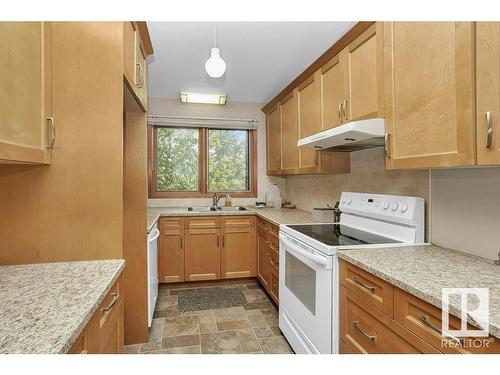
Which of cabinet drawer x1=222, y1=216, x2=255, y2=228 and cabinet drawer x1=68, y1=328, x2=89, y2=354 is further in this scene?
cabinet drawer x1=222, y1=216, x2=255, y2=228

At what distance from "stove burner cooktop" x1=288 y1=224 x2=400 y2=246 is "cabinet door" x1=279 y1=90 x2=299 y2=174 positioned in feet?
2.98

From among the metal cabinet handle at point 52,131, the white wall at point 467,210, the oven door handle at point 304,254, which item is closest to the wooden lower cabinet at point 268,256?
the oven door handle at point 304,254

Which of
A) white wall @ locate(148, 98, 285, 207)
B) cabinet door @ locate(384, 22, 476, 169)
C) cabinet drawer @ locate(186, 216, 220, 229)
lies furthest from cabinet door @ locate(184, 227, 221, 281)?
cabinet door @ locate(384, 22, 476, 169)

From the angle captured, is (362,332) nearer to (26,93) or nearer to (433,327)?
(433,327)

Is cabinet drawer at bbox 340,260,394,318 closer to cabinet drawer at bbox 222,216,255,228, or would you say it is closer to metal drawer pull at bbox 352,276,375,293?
metal drawer pull at bbox 352,276,375,293

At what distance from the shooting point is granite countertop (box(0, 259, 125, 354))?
0.69 m

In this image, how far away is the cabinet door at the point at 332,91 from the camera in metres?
2.03

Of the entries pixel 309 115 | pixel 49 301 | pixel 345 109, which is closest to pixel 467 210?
pixel 345 109

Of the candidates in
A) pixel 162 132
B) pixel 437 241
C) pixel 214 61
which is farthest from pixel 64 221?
pixel 162 132

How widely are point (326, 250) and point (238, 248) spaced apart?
192cm

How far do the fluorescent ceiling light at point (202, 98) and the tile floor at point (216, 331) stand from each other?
2378mm

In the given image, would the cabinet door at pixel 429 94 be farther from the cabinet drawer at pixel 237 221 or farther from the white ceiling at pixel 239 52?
the cabinet drawer at pixel 237 221

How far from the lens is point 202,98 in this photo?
3537mm
